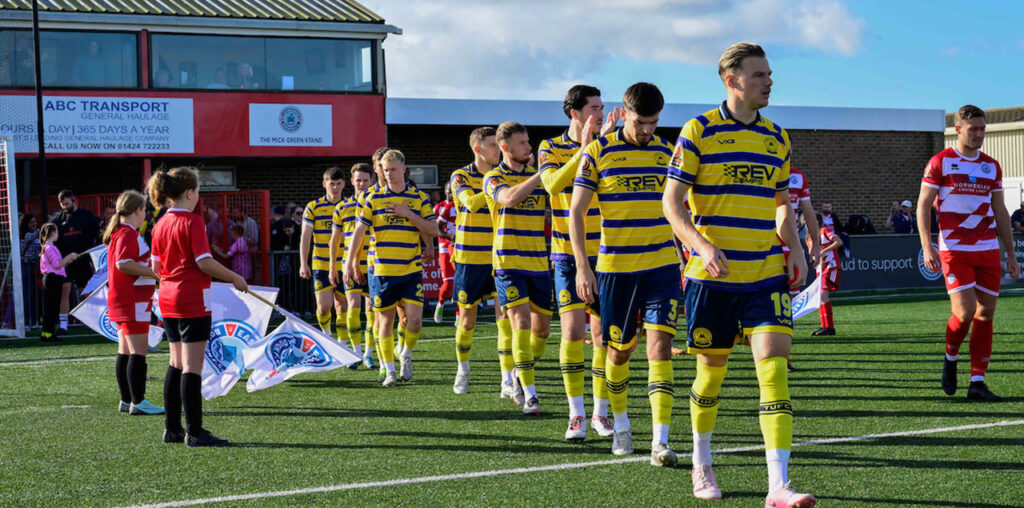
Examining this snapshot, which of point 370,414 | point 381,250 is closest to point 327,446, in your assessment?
point 370,414

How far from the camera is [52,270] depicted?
1516 cm

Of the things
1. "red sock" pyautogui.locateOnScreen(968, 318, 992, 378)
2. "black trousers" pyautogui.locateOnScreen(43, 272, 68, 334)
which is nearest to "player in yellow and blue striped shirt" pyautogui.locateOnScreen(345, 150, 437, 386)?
"red sock" pyautogui.locateOnScreen(968, 318, 992, 378)

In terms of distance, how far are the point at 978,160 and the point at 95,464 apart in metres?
6.27

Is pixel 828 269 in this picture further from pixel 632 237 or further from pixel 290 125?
pixel 290 125

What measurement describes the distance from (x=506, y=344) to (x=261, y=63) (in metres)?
15.8

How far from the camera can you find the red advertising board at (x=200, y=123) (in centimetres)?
2089

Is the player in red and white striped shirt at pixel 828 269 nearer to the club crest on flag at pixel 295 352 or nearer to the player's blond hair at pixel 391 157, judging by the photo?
the player's blond hair at pixel 391 157

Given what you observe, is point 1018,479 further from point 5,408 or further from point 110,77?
point 110,77

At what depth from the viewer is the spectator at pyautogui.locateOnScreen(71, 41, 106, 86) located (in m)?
21.2

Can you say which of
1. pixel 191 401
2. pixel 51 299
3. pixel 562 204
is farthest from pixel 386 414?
pixel 51 299

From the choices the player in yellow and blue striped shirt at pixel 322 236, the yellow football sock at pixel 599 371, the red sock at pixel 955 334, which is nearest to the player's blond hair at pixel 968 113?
the red sock at pixel 955 334

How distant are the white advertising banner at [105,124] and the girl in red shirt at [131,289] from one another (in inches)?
550

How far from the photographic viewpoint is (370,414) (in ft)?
25.9

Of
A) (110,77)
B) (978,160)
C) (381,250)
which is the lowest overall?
(381,250)
